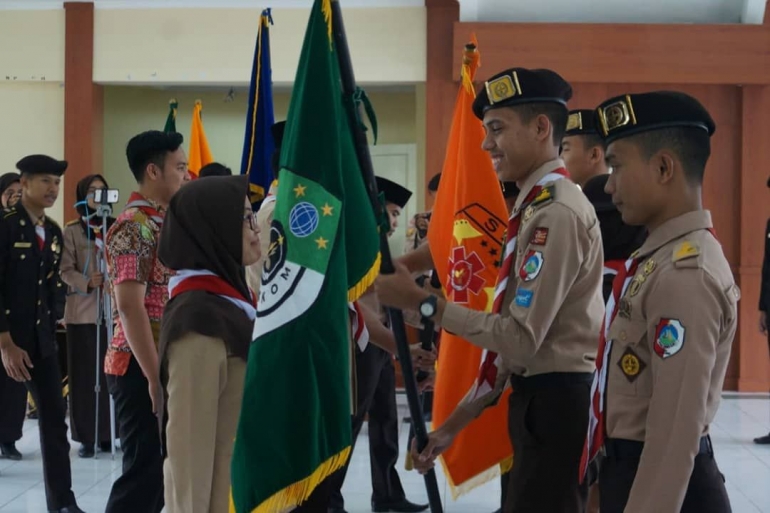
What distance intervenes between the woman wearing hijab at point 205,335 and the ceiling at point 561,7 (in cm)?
605

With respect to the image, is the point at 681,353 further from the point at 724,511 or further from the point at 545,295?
the point at 545,295

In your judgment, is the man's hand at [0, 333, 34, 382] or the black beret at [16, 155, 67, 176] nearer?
the man's hand at [0, 333, 34, 382]

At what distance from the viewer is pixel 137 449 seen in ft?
10.8

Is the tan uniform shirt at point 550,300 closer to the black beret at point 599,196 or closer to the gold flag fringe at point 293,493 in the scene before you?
the gold flag fringe at point 293,493

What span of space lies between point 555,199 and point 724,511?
82 cm

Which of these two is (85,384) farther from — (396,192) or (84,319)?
(396,192)

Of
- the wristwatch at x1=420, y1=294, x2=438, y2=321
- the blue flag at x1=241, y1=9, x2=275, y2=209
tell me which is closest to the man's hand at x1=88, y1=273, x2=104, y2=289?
the blue flag at x1=241, y1=9, x2=275, y2=209

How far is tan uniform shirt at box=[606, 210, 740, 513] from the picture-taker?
1691 mm

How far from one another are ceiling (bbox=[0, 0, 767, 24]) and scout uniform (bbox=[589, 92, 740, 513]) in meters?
6.53

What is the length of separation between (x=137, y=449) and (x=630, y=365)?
1987mm

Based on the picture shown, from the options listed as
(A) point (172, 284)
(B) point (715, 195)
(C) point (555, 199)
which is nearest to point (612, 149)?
(C) point (555, 199)

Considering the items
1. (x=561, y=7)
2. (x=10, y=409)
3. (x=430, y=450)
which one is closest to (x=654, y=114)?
(x=430, y=450)

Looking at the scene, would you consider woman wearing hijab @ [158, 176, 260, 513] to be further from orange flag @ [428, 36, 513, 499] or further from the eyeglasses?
orange flag @ [428, 36, 513, 499]

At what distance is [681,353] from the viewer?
1702 mm
